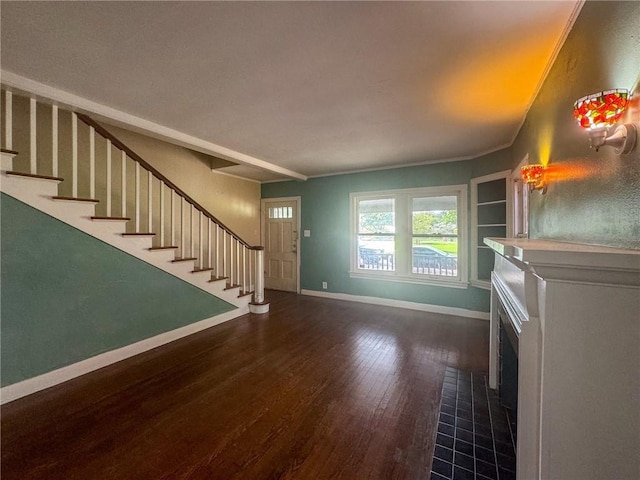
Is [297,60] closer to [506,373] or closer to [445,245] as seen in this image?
[506,373]

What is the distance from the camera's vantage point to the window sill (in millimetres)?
4137

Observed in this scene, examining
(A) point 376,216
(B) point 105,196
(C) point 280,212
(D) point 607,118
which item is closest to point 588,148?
(D) point 607,118

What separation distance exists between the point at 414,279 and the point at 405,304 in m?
0.46

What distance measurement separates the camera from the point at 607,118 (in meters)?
0.94

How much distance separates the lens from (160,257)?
118 inches

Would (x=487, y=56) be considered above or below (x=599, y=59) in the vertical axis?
above

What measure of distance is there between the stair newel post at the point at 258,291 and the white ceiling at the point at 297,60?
1.97 meters

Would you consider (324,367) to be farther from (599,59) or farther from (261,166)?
(261,166)

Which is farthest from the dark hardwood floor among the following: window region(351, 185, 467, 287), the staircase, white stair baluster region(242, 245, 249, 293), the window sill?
window region(351, 185, 467, 287)

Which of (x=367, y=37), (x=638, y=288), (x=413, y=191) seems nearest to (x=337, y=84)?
(x=367, y=37)

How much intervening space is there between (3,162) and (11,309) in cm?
110

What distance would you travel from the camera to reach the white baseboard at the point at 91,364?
2043 millimetres

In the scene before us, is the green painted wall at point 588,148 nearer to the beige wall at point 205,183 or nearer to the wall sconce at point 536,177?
the wall sconce at point 536,177

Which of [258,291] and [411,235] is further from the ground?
[411,235]
